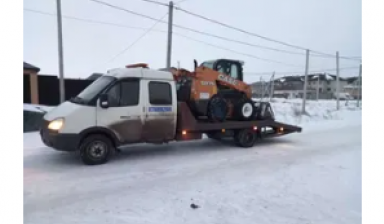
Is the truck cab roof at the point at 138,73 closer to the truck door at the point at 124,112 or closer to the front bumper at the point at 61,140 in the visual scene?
the truck door at the point at 124,112

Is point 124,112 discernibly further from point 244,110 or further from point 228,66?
point 228,66

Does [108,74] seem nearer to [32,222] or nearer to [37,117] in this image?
[32,222]

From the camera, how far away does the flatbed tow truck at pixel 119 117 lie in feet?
20.4

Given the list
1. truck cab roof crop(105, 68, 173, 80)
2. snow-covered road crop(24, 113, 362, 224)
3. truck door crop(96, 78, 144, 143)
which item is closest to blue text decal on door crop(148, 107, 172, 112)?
truck door crop(96, 78, 144, 143)

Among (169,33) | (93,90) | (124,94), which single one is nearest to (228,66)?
(124,94)

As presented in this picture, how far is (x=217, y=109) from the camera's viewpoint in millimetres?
8539

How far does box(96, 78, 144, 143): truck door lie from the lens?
256 inches

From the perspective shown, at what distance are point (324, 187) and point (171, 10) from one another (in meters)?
11.1

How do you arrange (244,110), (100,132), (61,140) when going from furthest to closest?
(244,110) < (100,132) < (61,140)

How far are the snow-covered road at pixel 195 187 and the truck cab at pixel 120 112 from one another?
2.14ft

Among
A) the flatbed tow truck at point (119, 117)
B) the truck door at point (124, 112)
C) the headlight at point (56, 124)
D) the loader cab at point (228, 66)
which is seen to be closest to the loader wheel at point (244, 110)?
the loader cab at point (228, 66)

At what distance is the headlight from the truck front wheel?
61cm

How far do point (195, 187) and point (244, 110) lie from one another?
4.57m
